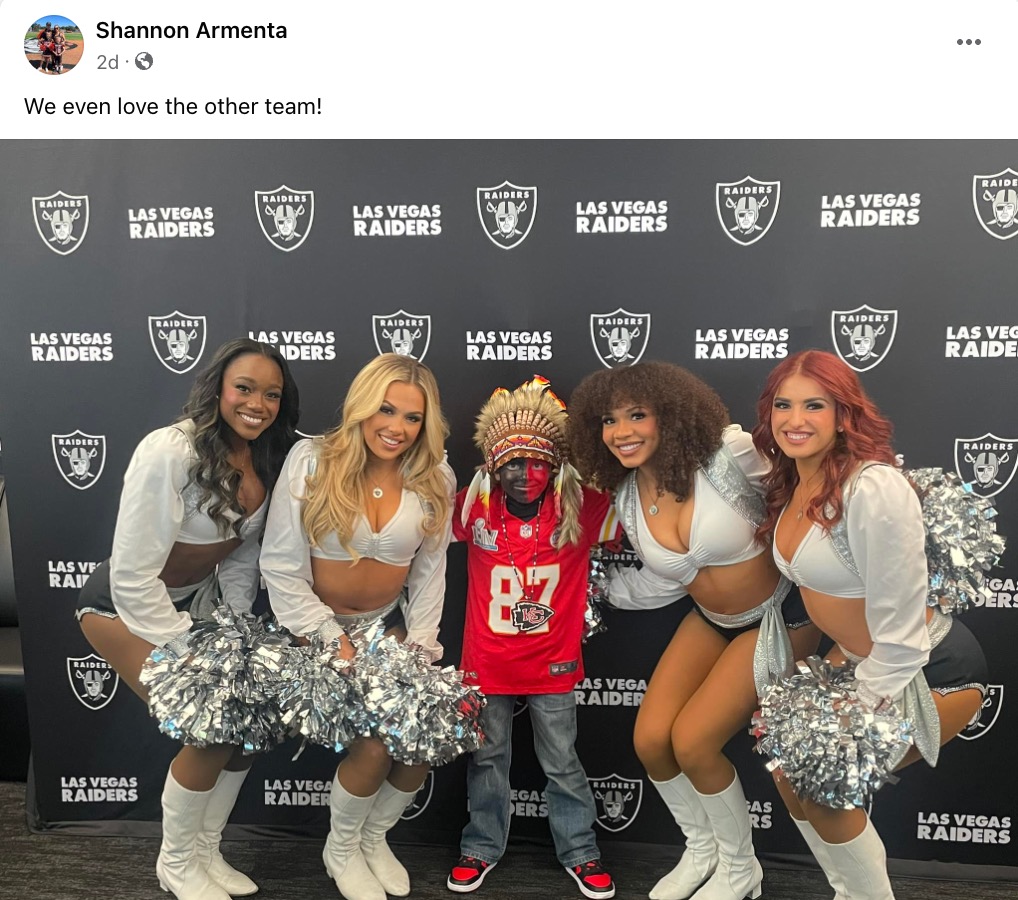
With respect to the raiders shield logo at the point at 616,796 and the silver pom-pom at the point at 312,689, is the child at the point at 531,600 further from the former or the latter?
the silver pom-pom at the point at 312,689

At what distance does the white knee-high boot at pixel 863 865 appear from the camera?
8.17 feet

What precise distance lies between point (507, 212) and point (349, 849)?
2126 mm

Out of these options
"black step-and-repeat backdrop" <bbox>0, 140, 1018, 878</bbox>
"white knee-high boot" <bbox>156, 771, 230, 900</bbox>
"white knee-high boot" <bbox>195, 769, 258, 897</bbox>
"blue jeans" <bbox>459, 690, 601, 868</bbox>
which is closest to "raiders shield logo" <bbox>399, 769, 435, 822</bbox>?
"black step-and-repeat backdrop" <bbox>0, 140, 1018, 878</bbox>

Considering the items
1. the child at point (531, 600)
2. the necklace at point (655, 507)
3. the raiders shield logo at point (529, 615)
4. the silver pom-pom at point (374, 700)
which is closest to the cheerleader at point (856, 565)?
the necklace at point (655, 507)

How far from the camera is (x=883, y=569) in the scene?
2.32m

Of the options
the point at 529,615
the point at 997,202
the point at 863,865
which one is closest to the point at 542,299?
the point at 529,615

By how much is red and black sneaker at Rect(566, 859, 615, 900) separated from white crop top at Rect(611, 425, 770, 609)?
0.95 meters

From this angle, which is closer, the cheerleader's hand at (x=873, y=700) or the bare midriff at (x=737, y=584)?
the cheerleader's hand at (x=873, y=700)

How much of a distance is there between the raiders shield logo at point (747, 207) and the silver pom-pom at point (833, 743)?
4.70 feet

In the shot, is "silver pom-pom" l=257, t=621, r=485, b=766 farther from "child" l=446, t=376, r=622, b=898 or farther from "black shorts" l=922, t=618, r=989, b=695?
"black shorts" l=922, t=618, r=989, b=695

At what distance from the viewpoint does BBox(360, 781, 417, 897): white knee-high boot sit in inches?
112

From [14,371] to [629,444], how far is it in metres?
2.17

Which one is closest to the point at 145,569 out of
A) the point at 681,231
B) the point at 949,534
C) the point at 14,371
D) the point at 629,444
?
the point at 14,371
